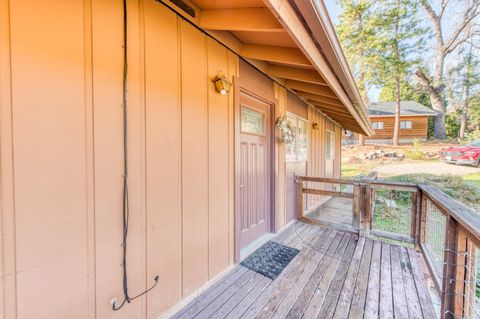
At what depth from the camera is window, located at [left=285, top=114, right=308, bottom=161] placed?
3785mm

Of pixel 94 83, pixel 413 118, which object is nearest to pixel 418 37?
pixel 413 118

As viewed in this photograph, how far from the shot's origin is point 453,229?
152cm

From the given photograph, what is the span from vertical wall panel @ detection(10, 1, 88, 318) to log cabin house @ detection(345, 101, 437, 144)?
764 inches

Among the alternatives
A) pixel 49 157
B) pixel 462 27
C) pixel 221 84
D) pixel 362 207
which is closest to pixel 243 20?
pixel 221 84

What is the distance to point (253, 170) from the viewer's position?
287 centimetres

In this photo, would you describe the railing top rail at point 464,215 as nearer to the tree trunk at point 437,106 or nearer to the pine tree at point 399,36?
the pine tree at point 399,36

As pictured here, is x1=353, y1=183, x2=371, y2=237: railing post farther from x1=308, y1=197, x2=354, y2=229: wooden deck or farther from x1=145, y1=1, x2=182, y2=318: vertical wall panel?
x1=145, y1=1, x2=182, y2=318: vertical wall panel

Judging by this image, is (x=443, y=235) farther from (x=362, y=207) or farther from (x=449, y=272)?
(x=362, y=207)

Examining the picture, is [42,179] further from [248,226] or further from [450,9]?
[450,9]

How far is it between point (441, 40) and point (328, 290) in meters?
20.4

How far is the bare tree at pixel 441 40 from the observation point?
12.5 metres

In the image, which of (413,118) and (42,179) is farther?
(413,118)

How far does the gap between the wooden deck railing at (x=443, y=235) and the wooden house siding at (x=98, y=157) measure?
1942 millimetres

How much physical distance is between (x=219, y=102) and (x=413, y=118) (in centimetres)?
2154
